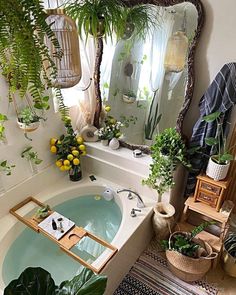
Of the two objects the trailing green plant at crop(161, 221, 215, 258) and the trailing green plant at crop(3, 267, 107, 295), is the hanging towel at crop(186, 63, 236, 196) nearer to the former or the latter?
the trailing green plant at crop(161, 221, 215, 258)

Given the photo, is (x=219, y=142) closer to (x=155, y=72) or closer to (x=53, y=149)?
(x=155, y=72)

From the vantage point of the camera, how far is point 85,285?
1055mm

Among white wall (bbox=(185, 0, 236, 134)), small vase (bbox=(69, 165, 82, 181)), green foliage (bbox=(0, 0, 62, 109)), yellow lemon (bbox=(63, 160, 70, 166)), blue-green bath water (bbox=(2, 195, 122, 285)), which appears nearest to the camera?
green foliage (bbox=(0, 0, 62, 109))

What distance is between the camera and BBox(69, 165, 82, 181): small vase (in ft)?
7.37

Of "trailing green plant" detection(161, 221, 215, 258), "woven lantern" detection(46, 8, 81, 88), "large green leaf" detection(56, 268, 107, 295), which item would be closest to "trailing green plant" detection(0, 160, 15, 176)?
"woven lantern" detection(46, 8, 81, 88)

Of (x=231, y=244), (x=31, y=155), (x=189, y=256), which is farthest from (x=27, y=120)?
(x=231, y=244)

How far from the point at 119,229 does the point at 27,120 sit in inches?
42.5

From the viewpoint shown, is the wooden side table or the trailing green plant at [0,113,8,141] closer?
the trailing green plant at [0,113,8,141]

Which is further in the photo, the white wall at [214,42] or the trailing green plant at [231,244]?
the trailing green plant at [231,244]

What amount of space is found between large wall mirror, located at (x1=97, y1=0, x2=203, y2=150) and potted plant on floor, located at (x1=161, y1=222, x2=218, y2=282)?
2.84 feet

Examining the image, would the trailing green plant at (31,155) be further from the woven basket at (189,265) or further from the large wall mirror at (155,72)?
the woven basket at (189,265)

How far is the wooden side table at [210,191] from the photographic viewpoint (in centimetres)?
177

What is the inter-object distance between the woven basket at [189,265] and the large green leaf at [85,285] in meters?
0.88

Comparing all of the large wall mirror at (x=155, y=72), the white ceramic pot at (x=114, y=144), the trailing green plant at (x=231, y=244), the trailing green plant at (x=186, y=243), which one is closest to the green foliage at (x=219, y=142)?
the large wall mirror at (x=155, y=72)
